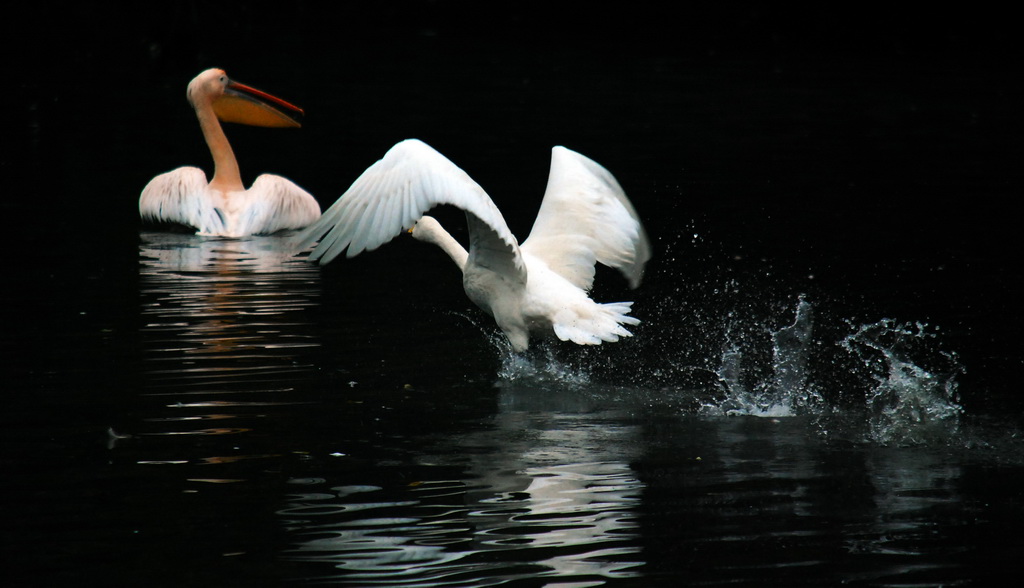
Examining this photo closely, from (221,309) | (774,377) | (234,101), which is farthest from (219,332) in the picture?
(234,101)

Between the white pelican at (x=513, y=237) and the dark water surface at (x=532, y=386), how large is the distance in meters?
0.37

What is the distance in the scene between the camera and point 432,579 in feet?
15.7

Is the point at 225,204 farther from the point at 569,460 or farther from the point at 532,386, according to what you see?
the point at 569,460

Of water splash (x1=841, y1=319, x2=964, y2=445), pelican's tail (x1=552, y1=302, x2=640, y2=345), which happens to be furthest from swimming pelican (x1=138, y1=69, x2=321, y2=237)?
water splash (x1=841, y1=319, x2=964, y2=445)

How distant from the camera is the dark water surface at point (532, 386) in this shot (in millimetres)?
5137

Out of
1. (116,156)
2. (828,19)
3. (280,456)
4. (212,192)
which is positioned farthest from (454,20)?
(280,456)

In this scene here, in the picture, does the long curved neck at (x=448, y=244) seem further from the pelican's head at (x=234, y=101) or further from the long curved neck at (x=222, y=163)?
the pelican's head at (x=234, y=101)

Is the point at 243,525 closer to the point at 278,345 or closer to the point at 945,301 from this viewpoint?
the point at 278,345

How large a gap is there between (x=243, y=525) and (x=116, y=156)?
34.8 ft

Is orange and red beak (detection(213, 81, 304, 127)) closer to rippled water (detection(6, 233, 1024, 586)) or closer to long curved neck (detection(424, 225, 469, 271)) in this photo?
rippled water (detection(6, 233, 1024, 586))

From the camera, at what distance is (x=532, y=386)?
24.8 feet

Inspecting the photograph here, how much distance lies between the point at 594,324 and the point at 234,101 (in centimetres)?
721

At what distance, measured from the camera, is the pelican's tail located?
7223mm

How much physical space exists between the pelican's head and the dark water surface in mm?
833
